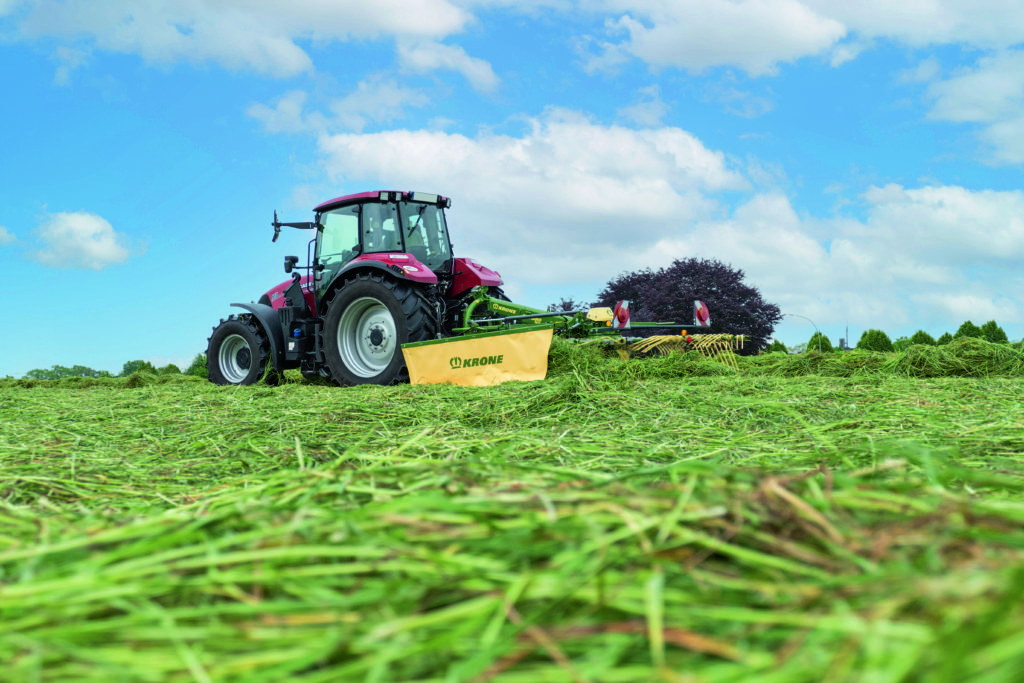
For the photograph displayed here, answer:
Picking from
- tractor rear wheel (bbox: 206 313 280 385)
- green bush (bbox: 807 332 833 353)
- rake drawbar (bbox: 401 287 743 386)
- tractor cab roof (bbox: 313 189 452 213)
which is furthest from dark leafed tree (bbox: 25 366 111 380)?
green bush (bbox: 807 332 833 353)

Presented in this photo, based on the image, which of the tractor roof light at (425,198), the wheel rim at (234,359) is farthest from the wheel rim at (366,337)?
the wheel rim at (234,359)

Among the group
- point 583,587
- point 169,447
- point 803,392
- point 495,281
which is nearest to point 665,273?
point 495,281

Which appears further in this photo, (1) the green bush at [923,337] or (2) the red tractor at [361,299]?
(1) the green bush at [923,337]

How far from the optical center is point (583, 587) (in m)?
0.88

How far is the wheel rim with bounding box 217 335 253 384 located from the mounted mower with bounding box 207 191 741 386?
0.6 inches

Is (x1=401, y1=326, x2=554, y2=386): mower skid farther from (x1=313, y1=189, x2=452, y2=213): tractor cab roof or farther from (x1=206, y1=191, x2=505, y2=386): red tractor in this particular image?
(x1=313, y1=189, x2=452, y2=213): tractor cab roof

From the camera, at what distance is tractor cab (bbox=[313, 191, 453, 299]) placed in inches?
320

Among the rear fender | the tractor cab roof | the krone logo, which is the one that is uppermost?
the tractor cab roof

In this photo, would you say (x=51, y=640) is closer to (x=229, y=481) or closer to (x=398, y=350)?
(x=229, y=481)

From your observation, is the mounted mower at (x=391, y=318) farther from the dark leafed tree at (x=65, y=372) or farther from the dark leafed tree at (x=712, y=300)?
the dark leafed tree at (x=712, y=300)

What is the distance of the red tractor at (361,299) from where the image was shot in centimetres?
723

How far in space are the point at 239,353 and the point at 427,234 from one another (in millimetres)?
3299

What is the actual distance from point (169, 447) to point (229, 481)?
4.08 feet

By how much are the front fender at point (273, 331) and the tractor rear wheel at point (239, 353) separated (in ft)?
0.50
